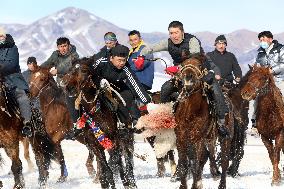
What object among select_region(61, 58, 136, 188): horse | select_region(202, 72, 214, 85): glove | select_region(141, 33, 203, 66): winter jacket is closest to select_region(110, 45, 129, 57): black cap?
select_region(141, 33, 203, 66): winter jacket

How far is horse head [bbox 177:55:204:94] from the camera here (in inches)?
348

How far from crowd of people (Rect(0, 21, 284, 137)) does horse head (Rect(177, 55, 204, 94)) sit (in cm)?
28

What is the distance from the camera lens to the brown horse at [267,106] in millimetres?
12570

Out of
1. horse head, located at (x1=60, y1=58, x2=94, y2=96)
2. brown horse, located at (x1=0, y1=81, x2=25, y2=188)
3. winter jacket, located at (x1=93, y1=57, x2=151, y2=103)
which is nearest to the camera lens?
horse head, located at (x1=60, y1=58, x2=94, y2=96)

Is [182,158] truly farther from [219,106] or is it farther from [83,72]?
[83,72]

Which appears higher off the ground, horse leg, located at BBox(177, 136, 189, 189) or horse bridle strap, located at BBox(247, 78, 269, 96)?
horse bridle strap, located at BBox(247, 78, 269, 96)

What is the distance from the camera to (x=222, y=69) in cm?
1597

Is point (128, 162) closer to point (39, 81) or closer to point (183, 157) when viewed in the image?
point (183, 157)

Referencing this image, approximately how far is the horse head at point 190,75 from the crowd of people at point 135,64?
0.92 feet

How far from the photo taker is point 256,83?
41.1ft

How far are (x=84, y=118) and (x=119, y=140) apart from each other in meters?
1.02

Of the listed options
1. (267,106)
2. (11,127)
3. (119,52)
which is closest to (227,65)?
(267,106)

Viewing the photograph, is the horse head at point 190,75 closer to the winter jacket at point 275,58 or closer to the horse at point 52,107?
the winter jacket at point 275,58

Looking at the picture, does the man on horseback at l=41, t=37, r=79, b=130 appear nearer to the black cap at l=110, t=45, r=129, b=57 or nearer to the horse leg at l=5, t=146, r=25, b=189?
the horse leg at l=5, t=146, r=25, b=189
